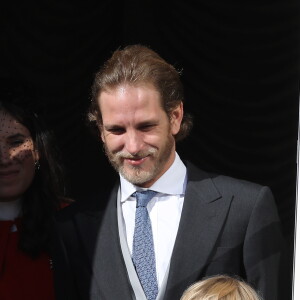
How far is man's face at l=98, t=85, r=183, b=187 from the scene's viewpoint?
2.24 meters

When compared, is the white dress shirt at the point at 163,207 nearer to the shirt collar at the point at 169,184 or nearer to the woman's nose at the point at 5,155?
the shirt collar at the point at 169,184

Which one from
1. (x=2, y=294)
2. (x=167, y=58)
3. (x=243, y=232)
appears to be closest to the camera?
(x=243, y=232)

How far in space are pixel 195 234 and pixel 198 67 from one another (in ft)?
3.61

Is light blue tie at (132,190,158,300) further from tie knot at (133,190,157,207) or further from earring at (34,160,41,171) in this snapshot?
earring at (34,160,41,171)

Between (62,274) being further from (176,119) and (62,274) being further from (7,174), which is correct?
(176,119)

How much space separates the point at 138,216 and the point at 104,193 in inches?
6.2

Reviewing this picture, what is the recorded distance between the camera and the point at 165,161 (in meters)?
2.29

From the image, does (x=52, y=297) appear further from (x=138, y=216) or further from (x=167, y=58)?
(x=167, y=58)

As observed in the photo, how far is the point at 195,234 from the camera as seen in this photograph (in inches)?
88.7

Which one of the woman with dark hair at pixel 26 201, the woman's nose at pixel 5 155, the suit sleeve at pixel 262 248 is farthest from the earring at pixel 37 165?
the suit sleeve at pixel 262 248

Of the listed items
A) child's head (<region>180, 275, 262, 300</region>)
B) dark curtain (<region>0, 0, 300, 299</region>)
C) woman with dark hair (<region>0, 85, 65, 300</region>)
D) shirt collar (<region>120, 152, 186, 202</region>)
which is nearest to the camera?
child's head (<region>180, 275, 262, 300</region>)

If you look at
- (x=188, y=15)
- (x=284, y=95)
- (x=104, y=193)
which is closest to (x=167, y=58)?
(x=188, y=15)

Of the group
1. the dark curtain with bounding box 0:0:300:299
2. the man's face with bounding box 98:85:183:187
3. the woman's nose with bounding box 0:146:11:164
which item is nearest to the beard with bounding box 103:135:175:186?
the man's face with bounding box 98:85:183:187

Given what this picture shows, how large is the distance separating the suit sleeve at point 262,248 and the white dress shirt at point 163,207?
0.21 m
